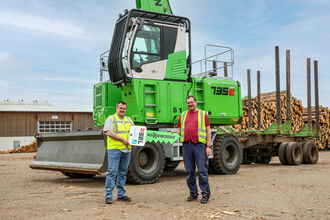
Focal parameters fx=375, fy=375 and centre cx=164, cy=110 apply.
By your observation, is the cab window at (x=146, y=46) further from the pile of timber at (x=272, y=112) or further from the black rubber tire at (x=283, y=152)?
the pile of timber at (x=272, y=112)

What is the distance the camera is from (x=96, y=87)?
36.0 ft

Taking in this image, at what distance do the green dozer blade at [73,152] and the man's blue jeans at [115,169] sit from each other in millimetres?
1625

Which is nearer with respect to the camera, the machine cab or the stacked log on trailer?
the machine cab

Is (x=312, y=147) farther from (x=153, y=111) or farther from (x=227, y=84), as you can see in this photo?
(x=153, y=111)

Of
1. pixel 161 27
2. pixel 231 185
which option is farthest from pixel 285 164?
pixel 161 27

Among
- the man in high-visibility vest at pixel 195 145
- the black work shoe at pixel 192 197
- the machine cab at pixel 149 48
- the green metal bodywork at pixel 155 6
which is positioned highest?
the green metal bodywork at pixel 155 6

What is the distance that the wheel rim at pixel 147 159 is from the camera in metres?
9.40

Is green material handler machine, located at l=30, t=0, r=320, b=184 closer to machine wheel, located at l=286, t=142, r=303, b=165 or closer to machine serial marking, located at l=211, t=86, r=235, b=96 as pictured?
machine serial marking, located at l=211, t=86, r=235, b=96

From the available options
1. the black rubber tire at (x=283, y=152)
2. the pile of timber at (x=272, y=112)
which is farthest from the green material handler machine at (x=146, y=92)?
the pile of timber at (x=272, y=112)

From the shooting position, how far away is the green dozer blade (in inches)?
345

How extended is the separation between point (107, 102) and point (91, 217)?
5283 mm

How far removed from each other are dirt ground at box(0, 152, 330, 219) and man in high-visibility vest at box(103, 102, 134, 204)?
0.32m

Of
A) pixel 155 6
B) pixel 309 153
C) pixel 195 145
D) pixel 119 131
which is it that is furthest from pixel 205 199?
pixel 309 153

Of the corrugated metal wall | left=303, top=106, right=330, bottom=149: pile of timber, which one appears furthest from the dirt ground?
the corrugated metal wall
